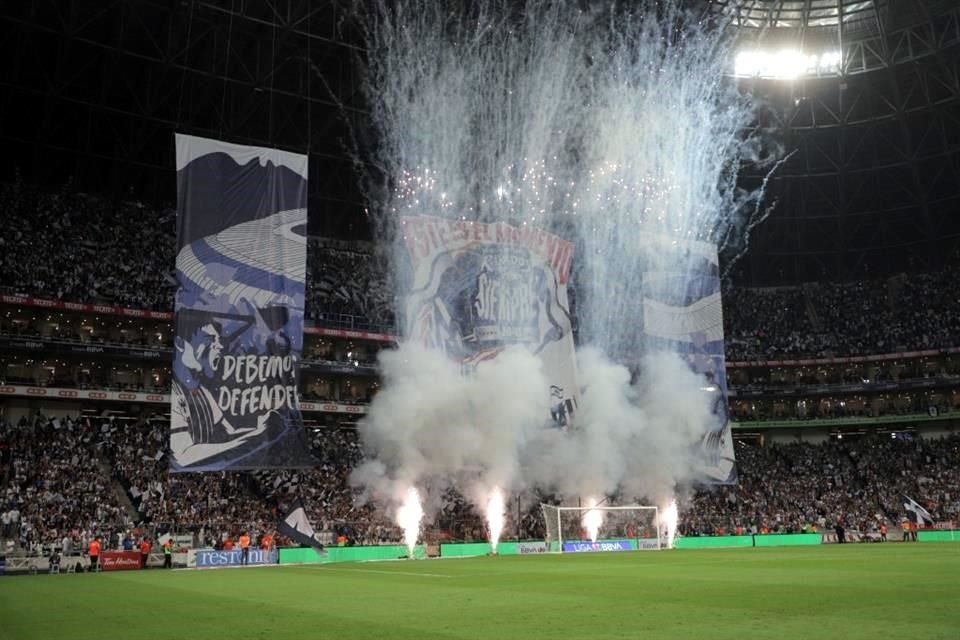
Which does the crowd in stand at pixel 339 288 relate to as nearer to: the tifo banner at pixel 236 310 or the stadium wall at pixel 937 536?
the stadium wall at pixel 937 536

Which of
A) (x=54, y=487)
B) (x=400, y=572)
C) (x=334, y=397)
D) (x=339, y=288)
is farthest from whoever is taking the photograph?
(x=339, y=288)

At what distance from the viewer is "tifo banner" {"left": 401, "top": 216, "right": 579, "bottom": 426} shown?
3750 centimetres

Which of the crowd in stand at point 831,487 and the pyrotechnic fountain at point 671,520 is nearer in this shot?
the pyrotechnic fountain at point 671,520

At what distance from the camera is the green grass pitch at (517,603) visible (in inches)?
496

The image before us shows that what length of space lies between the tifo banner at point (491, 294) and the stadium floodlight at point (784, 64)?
908 inches

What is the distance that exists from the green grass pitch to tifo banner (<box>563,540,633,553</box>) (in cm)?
1486

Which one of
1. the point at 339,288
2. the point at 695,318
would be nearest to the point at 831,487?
the point at 695,318

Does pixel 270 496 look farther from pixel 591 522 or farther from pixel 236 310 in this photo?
pixel 236 310

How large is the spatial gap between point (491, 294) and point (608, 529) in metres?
15.2

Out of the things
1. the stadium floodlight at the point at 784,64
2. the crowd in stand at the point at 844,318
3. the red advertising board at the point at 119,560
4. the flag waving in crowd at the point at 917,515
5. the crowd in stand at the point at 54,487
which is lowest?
the red advertising board at the point at 119,560

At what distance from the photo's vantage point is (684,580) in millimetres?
21969

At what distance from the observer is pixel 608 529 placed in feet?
153

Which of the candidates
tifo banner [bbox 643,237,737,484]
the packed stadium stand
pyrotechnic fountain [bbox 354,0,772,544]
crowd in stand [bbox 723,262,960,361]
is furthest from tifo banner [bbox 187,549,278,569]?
crowd in stand [bbox 723,262,960,361]

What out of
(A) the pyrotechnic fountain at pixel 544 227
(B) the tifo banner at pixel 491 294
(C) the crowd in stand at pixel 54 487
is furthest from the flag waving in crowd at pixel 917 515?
(C) the crowd in stand at pixel 54 487
